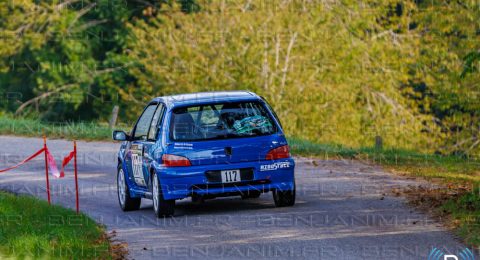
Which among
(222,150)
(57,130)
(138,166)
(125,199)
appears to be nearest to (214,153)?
(222,150)

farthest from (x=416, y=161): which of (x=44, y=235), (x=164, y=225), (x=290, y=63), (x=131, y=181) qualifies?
(x=290, y=63)

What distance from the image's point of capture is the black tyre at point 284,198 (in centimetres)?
1534

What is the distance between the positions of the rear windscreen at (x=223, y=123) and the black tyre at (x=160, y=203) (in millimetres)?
665

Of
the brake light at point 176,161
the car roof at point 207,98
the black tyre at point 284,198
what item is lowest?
the black tyre at point 284,198

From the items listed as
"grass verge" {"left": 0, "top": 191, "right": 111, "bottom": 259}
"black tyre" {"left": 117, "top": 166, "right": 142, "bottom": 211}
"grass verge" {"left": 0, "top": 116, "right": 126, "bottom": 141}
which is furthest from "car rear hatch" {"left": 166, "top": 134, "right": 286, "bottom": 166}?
"grass verge" {"left": 0, "top": 116, "right": 126, "bottom": 141}

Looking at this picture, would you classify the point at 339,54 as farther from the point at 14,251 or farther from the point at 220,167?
the point at 14,251

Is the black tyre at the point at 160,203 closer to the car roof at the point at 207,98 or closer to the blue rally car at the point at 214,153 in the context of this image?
the blue rally car at the point at 214,153

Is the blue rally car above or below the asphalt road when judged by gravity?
above

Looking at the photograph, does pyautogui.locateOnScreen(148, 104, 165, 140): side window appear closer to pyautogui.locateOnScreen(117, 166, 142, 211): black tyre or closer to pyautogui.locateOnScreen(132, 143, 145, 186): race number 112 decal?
pyautogui.locateOnScreen(132, 143, 145, 186): race number 112 decal

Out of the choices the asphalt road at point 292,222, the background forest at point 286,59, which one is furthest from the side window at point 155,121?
the background forest at point 286,59

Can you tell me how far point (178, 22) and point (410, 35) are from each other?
9.72m

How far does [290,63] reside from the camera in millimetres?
40844

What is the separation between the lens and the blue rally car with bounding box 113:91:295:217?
14586 millimetres

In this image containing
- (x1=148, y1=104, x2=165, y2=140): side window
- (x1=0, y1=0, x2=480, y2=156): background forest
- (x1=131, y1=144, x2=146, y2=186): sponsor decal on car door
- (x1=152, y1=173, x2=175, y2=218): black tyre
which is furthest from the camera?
(x1=0, y1=0, x2=480, y2=156): background forest
